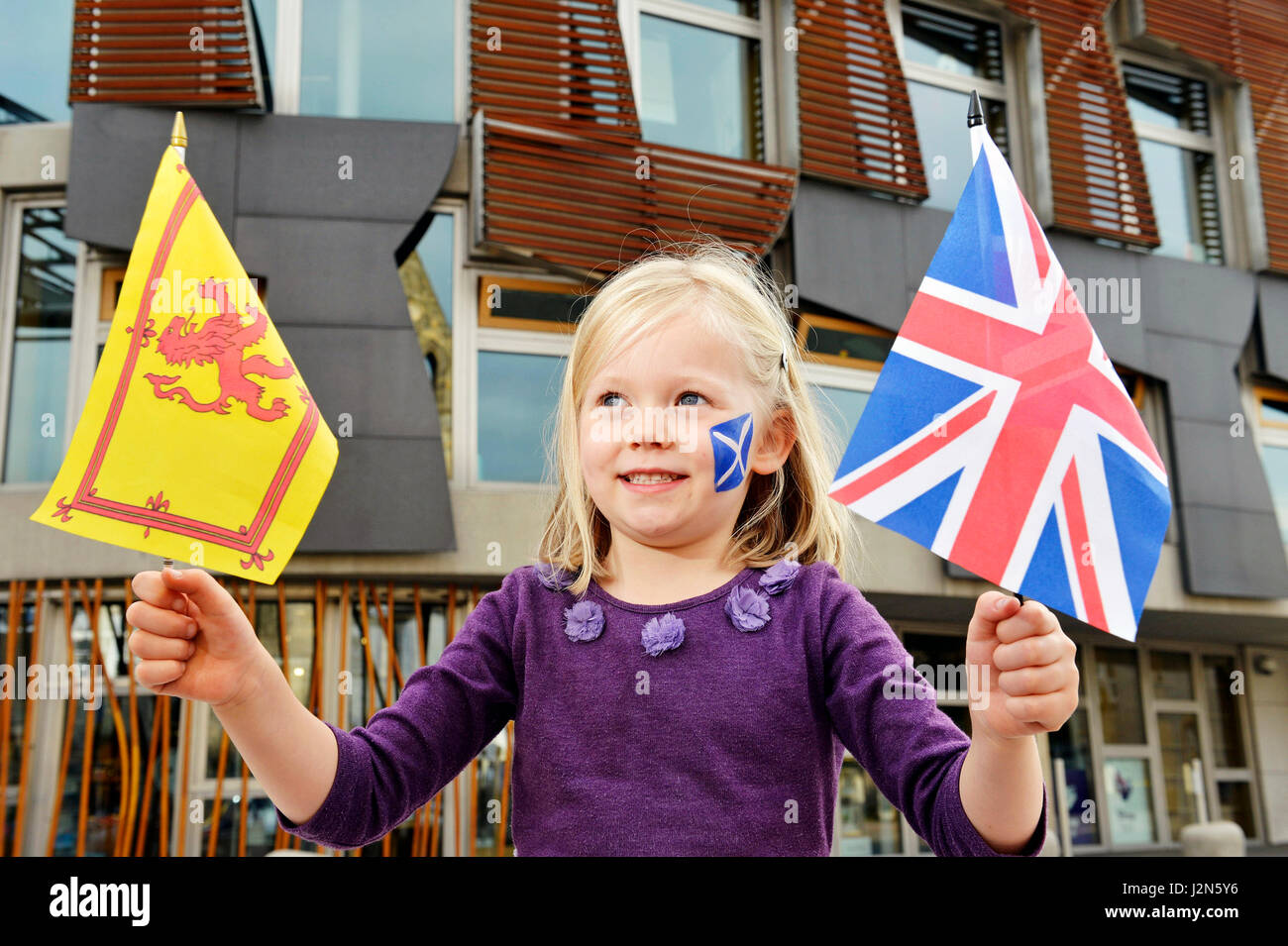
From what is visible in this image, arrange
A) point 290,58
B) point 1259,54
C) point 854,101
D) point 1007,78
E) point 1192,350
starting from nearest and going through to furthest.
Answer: point 290,58
point 854,101
point 1192,350
point 1007,78
point 1259,54

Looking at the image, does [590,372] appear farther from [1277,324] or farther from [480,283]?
[1277,324]

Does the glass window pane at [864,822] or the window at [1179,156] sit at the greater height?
the window at [1179,156]

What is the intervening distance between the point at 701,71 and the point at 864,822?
21.3 ft

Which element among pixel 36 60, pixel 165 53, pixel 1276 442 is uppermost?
pixel 36 60

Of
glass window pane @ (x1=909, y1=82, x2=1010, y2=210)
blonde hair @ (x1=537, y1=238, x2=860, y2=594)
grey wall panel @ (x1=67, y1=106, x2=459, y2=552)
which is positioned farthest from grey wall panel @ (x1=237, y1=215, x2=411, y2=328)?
blonde hair @ (x1=537, y1=238, x2=860, y2=594)

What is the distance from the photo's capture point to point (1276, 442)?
34.8 feet

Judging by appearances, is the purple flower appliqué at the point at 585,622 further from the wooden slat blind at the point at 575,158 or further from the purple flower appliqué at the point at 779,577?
the wooden slat blind at the point at 575,158

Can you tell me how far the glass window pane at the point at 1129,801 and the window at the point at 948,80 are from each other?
18.9 ft

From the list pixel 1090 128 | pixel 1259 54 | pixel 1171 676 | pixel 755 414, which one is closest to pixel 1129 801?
pixel 1171 676

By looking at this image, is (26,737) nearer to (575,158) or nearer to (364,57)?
(364,57)

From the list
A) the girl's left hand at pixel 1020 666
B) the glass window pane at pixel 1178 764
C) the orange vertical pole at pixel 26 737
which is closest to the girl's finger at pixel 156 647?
the girl's left hand at pixel 1020 666

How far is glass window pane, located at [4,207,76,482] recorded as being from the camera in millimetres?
7234

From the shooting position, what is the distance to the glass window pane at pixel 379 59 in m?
7.81
